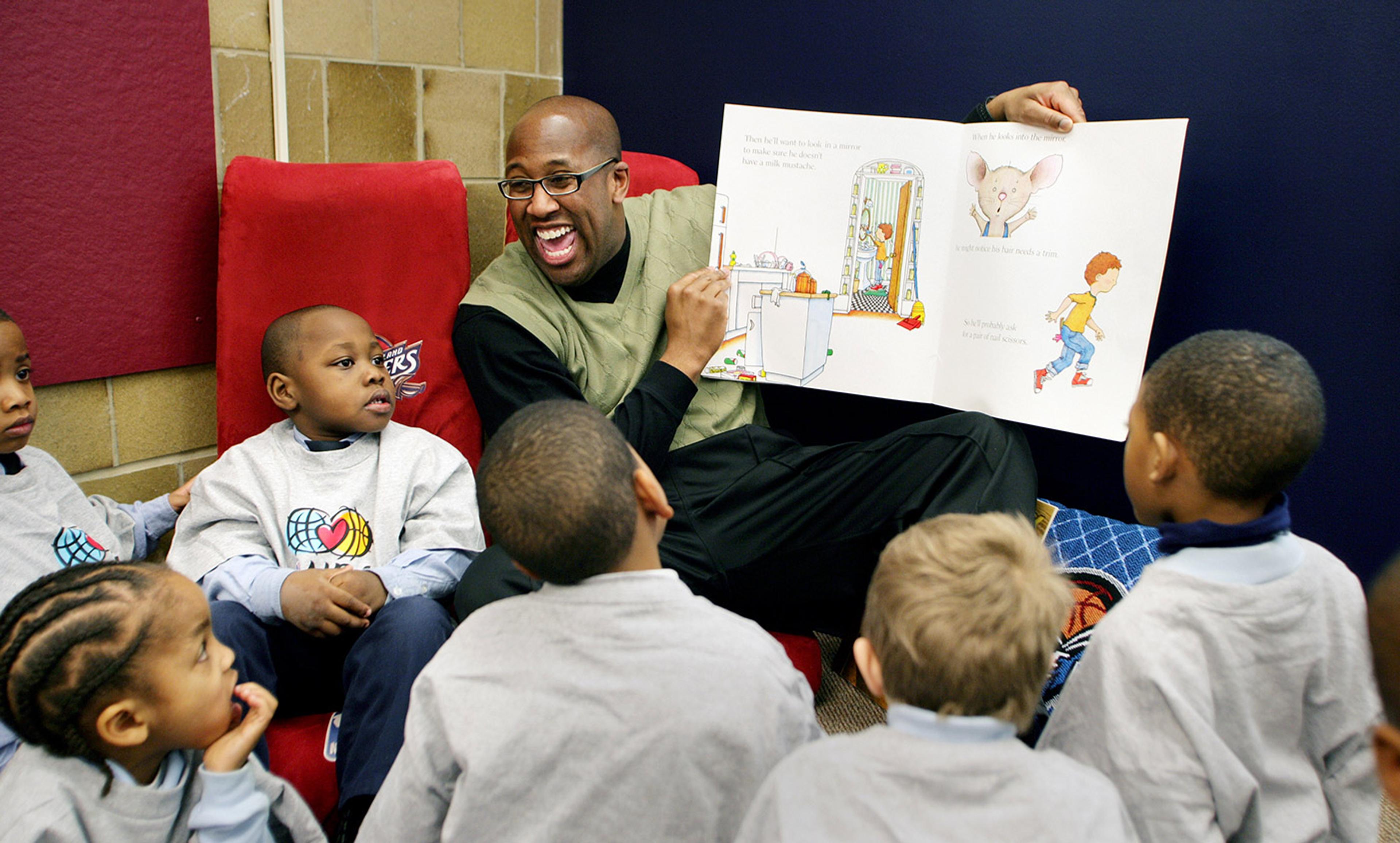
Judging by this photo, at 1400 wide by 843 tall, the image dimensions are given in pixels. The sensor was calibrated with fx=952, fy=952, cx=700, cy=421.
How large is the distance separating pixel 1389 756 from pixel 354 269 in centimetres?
170

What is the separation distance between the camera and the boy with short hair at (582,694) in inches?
36.0

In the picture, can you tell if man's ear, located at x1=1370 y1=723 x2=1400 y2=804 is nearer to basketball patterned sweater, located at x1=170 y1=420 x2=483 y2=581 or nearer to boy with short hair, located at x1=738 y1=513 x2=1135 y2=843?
boy with short hair, located at x1=738 y1=513 x2=1135 y2=843

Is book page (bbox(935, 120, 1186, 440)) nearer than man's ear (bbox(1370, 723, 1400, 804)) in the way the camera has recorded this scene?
No

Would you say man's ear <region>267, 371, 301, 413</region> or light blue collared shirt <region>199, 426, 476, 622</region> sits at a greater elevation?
man's ear <region>267, 371, 301, 413</region>

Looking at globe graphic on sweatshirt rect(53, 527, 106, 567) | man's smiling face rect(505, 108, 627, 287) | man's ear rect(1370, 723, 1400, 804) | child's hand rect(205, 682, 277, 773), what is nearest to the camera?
man's ear rect(1370, 723, 1400, 804)

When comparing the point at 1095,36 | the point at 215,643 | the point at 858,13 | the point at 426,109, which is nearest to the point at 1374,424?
the point at 1095,36

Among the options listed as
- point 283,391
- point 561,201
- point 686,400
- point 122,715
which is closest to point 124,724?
point 122,715

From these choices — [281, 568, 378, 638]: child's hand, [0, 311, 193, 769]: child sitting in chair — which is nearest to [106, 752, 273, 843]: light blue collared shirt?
[281, 568, 378, 638]: child's hand

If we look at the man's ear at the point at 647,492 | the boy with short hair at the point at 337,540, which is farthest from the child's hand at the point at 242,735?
the man's ear at the point at 647,492

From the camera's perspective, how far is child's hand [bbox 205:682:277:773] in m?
1.09

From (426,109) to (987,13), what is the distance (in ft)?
4.44

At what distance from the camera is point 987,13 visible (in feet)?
6.40

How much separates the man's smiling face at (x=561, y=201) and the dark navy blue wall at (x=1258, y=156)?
2.38ft

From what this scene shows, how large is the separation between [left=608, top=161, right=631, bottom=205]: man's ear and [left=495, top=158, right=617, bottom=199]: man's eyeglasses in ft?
0.22
